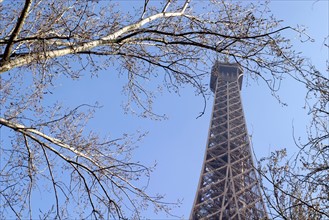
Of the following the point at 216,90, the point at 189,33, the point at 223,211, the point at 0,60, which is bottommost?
the point at 0,60

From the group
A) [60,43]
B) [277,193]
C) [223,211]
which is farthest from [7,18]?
[223,211]

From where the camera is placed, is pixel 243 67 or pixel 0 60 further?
pixel 243 67

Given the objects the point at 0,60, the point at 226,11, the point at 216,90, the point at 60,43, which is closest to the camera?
the point at 0,60

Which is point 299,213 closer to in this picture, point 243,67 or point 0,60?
point 243,67

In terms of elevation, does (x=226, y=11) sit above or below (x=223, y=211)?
below

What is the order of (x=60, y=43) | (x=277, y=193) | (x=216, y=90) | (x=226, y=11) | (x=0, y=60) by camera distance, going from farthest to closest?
(x=216, y=90), (x=277, y=193), (x=226, y=11), (x=60, y=43), (x=0, y=60)

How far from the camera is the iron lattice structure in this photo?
3619 cm

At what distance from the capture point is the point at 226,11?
4.57 m

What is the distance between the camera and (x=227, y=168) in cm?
4212

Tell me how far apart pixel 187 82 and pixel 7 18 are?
172 centimetres

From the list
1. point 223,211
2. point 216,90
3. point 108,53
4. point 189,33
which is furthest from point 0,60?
point 216,90

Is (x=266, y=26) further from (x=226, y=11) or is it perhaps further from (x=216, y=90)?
(x=216, y=90)

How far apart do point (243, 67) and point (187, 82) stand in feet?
1.79

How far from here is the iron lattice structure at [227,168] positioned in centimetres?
3619
